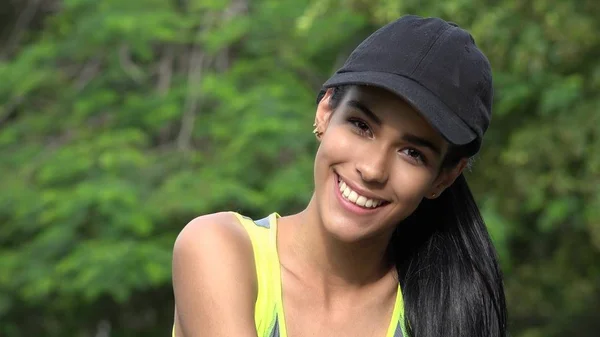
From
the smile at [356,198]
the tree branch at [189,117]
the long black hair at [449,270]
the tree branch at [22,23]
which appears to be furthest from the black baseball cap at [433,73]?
the tree branch at [22,23]

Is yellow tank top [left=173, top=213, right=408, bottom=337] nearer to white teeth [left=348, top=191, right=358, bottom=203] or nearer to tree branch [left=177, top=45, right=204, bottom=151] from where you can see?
white teeth [left=348, top=191, right=358, bottom=203]

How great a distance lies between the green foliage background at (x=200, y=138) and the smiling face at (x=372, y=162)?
4.28 m

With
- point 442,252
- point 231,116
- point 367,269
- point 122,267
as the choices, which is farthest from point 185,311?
point 231,116

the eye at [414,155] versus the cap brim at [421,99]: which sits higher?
the cap brim at [421,99]

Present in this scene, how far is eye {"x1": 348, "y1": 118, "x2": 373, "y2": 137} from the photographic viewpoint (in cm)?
249

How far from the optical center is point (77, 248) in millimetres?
6871

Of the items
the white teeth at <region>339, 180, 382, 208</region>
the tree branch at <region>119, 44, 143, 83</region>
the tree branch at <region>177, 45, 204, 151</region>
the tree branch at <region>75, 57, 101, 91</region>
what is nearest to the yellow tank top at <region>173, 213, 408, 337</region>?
the white teeth at <region>339, 180, 382, 208</region>

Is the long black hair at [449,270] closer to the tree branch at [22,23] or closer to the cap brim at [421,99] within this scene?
the cap brim at [421,99]

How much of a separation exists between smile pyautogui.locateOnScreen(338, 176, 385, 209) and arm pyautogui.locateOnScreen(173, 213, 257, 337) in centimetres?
28

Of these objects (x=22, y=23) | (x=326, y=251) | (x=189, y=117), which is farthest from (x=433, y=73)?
(x=22, y=23)

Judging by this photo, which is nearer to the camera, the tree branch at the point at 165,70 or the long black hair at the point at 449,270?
the long black hair at the point at 449,270

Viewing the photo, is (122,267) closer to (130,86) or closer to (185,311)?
(130,86)

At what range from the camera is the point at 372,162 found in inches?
97.0

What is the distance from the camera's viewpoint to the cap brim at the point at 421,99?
7.77 feet
